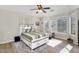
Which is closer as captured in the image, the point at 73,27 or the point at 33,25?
the point at 73,27

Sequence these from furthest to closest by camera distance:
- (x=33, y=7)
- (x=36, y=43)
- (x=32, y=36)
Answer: (x=36, y=43), (x=32, y=36), (x=33, y=7)

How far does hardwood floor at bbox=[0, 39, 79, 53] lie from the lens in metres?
2.19

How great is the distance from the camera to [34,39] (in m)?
2.61

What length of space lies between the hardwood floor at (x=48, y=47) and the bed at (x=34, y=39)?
0.41ft

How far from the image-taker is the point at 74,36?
2275 millimetres

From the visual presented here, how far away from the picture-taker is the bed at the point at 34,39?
94.1 inches

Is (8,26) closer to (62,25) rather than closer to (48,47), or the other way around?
(48,47)

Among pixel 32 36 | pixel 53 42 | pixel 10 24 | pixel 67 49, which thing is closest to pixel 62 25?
pixel 53 42

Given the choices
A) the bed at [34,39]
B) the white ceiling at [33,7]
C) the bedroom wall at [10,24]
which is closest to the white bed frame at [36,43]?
the bed at [34,39]

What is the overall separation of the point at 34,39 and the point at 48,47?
543 mm
